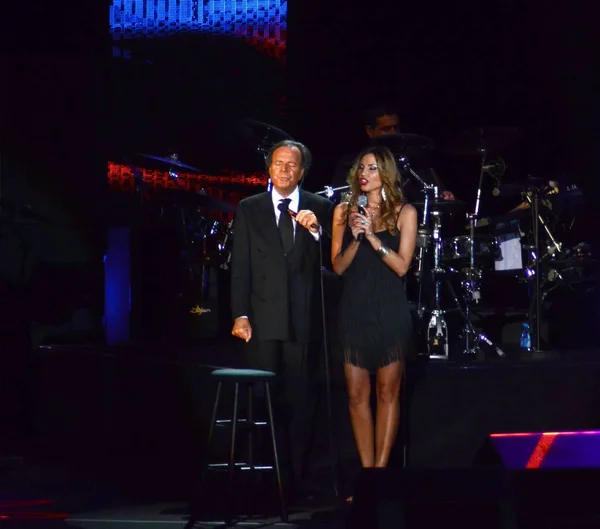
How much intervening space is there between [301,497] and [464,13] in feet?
14.7

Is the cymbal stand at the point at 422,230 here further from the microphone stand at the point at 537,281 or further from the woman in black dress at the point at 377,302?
the woman in black dress at the point at 377,302

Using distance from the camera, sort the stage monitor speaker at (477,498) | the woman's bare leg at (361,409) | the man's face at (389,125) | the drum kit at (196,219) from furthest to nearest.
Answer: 1. the drum kit at (196,219)
2. the man's face at (389,125)
3. the woman's bare leg at (361,409)
4. the stage monitor speaker at (477,498)

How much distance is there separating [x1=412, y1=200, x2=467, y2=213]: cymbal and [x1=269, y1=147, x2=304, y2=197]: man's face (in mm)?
1563

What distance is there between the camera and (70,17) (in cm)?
803

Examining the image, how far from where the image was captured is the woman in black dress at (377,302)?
15.0 feet

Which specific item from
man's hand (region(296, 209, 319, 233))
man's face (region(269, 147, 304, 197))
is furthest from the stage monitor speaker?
man's face (region(269, 147, 304, 197))

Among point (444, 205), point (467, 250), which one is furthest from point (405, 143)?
point (467, 250)

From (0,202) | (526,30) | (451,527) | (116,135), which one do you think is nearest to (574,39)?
(526,30)

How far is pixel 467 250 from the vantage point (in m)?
6.73

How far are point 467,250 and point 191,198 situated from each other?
1.95 m

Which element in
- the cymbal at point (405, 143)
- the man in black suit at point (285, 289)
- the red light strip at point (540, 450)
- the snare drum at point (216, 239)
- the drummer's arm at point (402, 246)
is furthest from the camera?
the snare drum at point (216, 239)

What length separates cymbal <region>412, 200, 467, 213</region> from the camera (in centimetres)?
616

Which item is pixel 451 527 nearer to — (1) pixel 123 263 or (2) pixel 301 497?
(2) pixel 301 497

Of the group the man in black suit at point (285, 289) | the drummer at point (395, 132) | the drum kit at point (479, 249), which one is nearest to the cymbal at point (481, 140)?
the drum kit at point (479, 249)
